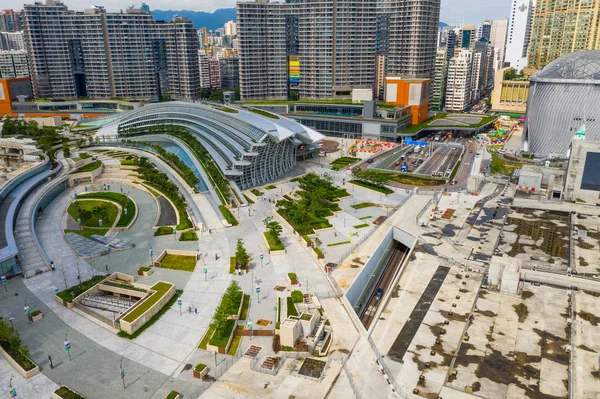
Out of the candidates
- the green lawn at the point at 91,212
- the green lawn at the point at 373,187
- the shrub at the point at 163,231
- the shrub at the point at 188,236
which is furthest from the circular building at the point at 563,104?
the green lawn at the point at 91,212

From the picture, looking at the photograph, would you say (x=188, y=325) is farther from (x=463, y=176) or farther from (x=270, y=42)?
(x=270, y=42)

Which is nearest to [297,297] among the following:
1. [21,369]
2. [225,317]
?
[225,317]

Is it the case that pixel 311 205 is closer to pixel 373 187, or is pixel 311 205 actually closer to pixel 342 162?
pixel 373 187

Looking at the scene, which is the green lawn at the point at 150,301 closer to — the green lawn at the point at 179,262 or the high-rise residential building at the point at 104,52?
the green lawn at the point at 179,262

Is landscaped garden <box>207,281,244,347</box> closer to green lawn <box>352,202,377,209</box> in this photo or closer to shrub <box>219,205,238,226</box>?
shrub <box>219,205,238,226</box>

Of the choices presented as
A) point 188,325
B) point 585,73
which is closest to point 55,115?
point 188,325

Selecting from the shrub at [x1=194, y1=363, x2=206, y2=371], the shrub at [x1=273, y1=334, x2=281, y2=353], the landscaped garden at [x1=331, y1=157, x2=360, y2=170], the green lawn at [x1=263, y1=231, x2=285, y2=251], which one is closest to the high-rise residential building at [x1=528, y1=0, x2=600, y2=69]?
the landscaped garden at [x1=331, y1=157, x2=360, y2=170]
